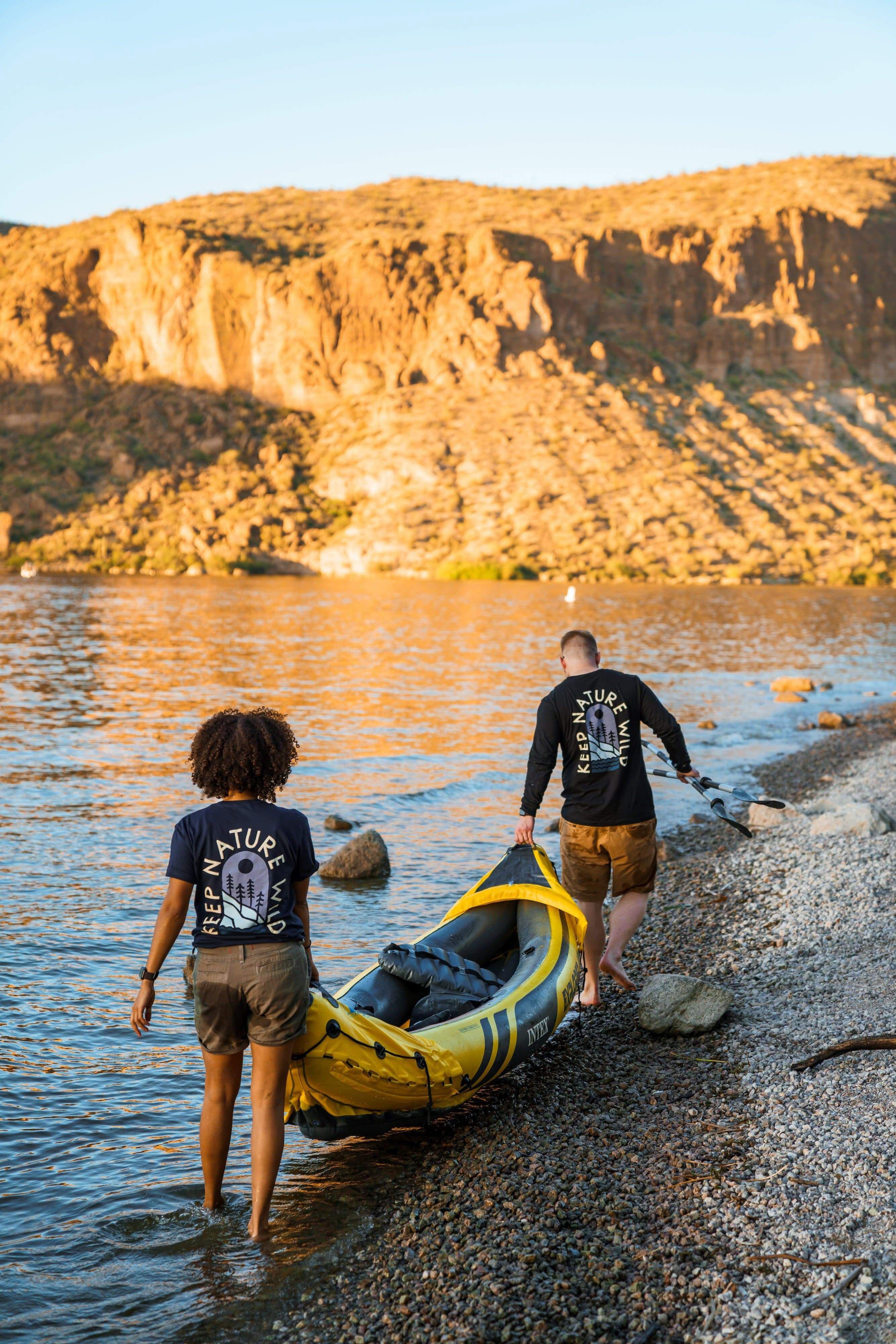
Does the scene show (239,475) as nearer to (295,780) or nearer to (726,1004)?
(295,780)

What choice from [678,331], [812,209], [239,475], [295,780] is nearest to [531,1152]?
[295,780]

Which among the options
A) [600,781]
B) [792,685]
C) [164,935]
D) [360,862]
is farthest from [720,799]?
[792,685]

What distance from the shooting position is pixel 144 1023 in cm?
435

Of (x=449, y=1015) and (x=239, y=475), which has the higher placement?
(x=239, y=475)

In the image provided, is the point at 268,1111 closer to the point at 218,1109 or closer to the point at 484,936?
the point at 218,1109

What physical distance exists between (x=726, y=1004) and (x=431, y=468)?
3185 inches

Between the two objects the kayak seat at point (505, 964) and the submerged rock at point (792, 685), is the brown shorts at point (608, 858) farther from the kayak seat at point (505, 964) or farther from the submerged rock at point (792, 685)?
the submerged rock at point (792, 685)

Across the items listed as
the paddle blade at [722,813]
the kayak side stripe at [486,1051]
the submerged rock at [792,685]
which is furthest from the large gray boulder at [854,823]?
the submerged rock at [792,685]

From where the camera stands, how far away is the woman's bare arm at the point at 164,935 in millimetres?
4262

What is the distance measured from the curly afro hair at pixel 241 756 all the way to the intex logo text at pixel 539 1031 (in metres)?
2.24

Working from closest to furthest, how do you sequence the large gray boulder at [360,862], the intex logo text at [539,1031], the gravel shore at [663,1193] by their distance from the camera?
the gravel shore at [663,1193] < the intex logo text at [539,1031] < the large gray boulder at [360,862]

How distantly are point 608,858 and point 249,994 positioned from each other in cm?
299

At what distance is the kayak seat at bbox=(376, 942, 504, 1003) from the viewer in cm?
608

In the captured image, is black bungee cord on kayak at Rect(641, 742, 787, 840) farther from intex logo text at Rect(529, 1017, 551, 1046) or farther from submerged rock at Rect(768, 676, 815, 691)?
submerged rock at Rect(768, 676, 815, 691)
